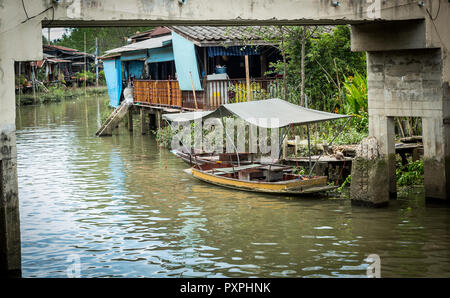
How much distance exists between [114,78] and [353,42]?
67.2ft

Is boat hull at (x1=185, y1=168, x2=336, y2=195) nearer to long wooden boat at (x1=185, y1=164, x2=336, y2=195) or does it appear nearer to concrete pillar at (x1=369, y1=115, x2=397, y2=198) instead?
long wooden boat at (x1=185, y1=164, x2=336, y2=195)

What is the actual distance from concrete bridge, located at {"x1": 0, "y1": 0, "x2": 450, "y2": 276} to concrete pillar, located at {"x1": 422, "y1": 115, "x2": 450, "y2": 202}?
17 mm

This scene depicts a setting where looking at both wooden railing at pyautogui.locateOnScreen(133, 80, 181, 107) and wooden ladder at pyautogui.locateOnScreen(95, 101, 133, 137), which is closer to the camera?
wooden railing at pyautogui.locateOnScreen(133, 80, 181, 107)

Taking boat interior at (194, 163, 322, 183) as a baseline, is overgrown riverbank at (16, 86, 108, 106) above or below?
above

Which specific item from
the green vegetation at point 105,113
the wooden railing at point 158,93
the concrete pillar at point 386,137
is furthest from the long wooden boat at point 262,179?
the green vegetation at point 105,113

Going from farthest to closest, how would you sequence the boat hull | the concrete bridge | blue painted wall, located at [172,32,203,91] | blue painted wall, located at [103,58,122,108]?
1. blue painted wall, located at [103,58,122,108]
2. blue painted wall, located at [172,32,203,91]
3. the boat hull
4. the concrete bridge

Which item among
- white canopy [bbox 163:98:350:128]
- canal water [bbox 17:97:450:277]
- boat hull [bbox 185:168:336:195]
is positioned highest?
white canopy [bbox 163:98:350:128]

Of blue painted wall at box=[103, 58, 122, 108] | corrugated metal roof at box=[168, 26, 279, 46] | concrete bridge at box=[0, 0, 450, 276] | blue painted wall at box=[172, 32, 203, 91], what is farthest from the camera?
blue painted wall at box=[103, 58, 122, 108]

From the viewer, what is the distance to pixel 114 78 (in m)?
29.8

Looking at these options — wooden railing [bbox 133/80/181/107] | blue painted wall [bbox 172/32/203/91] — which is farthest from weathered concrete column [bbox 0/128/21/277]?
wooden railing [bbox 133/80/181/107]

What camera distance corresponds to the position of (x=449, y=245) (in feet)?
27.1

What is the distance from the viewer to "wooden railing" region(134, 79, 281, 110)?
17.5 metres

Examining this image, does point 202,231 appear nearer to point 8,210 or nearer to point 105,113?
point 8,210
